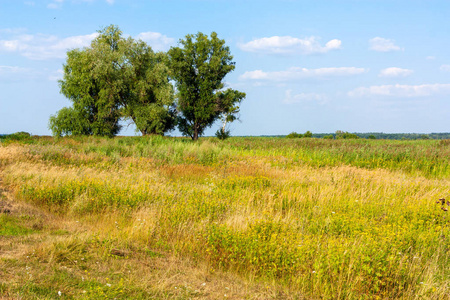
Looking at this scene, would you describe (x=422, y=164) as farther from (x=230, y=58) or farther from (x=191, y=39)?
(x=191, y=39)

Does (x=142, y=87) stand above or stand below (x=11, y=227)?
above

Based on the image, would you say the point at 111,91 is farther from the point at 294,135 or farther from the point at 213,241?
the point at 294,135

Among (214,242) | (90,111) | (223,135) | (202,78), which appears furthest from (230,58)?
(214,242)

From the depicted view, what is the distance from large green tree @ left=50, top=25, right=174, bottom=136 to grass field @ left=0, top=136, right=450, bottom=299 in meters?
20.6

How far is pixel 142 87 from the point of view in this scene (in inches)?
1297

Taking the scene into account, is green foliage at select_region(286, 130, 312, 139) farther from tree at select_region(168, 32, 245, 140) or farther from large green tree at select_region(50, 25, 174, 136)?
large green tree at select_region(50, 25, 174, 136)

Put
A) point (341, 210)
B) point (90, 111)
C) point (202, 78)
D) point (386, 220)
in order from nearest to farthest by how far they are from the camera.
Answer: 1. point (386, 220)
2. point (341, 210)
3. point (90, 111)
4. point (202, 78)

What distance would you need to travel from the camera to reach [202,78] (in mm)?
36688

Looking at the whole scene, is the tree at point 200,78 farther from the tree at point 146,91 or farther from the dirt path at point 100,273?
the dirt path at point 100,273

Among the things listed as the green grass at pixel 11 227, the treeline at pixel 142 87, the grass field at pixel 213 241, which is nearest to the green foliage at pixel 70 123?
the treeline at pixel 142 87

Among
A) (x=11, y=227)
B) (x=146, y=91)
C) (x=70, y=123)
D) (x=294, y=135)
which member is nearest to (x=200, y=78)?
(x=146, y=91)

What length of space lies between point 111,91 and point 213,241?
1108 inches

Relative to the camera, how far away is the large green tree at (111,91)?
1233 inches

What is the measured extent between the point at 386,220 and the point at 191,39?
110 feet
